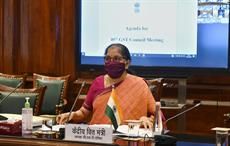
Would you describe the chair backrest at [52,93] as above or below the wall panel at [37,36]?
below

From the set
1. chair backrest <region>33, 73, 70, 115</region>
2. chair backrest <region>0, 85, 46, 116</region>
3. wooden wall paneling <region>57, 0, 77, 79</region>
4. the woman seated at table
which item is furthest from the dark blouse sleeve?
wooden wall paneling <region>57, 0, 77, 79</region>

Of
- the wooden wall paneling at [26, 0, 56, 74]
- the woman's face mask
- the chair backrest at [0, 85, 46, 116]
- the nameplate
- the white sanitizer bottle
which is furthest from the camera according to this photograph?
the wooden wall paneling at [26, 0, 56, 74]

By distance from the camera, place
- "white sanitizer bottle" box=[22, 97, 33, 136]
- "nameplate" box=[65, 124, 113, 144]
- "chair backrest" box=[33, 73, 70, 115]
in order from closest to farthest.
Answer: "nameplate" box=[65, 124, 113, 144], "white sanitizer bottle" box=[22, 97, 33, 136], "chair backrest" box=[33, 73, 70, 115]

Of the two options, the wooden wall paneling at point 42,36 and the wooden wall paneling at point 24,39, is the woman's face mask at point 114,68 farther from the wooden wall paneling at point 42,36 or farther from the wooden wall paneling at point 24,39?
the wooden wall paneling at point 24,39

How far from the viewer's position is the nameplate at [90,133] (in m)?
2.14

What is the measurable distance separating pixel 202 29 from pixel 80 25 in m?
1.26

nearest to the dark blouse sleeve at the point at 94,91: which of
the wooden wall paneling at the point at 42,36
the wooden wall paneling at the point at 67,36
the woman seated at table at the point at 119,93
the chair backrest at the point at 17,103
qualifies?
the woman seated at table at the point at 119,93

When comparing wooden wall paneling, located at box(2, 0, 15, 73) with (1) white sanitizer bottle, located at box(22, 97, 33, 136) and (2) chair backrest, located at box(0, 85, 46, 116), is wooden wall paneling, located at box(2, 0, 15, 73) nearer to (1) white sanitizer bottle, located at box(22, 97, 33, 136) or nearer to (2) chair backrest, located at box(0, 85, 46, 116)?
(2) chair backrest, located at box(0, 85, 46, 116)

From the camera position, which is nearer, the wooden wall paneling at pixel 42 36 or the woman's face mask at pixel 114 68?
the woman's face mask at pixel 114 68

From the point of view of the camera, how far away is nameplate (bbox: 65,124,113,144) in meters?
2.14

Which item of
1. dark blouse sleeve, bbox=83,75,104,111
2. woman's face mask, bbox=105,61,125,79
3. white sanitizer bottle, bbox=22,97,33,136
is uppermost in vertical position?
woman's face mask, bbox=105,61,125,79

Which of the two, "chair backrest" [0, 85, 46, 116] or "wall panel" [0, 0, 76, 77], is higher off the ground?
"wall panel" [0, 0, 76, 77]

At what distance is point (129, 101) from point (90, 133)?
118cm

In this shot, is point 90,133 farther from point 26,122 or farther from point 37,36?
point 37,36
